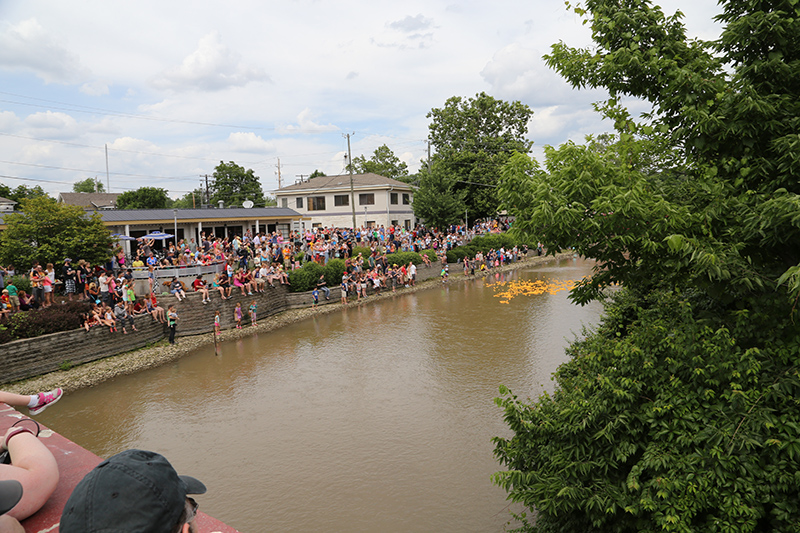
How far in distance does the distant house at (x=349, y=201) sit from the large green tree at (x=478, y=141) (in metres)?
5.25

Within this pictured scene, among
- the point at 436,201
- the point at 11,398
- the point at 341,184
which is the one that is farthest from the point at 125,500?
the point at 341,184

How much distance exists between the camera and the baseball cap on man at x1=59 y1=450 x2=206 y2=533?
1570 mm

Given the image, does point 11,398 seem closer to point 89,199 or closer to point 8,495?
point 8,495

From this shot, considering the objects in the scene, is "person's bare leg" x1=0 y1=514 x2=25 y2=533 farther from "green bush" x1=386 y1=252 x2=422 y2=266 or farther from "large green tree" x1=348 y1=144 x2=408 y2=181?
"large green tree" x1=348 y1=144 x2=408 y2=181

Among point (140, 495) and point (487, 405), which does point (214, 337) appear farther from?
point (140, 495)

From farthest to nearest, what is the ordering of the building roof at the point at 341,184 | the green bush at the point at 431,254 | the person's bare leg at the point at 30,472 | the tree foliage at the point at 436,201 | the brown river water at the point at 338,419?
the building roof at the point at 341,184
the tree foliage at the point at 436,201
the green bush at the point at 431,254
the brown river water at the point at 338,419
the person's bare leg at the point at 30,472

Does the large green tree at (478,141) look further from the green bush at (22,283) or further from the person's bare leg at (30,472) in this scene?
the person's bare leg at (30,472)

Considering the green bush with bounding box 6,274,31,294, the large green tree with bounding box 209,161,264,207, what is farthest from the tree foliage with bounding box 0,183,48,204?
the green bush with bounding box 6,274,31,294

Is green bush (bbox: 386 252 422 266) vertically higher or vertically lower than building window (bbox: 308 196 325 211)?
lower

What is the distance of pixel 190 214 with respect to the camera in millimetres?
32812

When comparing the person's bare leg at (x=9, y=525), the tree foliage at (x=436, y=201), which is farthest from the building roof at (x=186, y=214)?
the person's bare leg at (x=9, y=525)

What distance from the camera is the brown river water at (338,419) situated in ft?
27.9

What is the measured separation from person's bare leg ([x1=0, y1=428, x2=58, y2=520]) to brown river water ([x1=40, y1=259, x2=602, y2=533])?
243 inches

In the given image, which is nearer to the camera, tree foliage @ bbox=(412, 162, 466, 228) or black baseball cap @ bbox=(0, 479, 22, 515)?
black baseball cap @ bbox=(0, 479, 22, 515)
